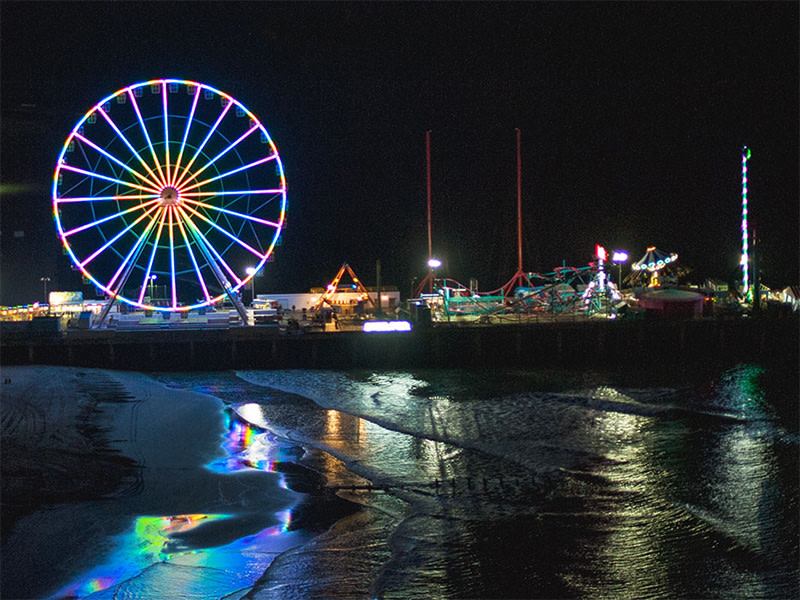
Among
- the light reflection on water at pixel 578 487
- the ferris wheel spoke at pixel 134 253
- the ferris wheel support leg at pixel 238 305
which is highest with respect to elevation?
the ferris wheel spoke at pixel 134 253

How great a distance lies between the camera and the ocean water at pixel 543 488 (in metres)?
10.9

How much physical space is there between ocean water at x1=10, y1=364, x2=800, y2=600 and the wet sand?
11 cm

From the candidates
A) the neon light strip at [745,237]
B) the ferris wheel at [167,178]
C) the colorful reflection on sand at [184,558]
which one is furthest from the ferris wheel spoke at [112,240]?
the neon light strip at [745,237]

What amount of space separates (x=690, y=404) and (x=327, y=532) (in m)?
15.8

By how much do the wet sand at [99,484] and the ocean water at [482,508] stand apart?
11 centimetres

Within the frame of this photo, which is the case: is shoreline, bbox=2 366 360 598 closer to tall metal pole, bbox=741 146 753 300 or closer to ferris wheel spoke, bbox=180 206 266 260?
ferris wheel spoke, bbox=180 206 266 260

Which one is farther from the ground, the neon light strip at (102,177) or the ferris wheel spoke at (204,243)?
the neon light strip at (102,177)

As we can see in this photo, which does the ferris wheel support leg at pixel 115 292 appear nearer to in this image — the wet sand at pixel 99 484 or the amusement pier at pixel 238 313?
the amusement pier at pixel 238 313

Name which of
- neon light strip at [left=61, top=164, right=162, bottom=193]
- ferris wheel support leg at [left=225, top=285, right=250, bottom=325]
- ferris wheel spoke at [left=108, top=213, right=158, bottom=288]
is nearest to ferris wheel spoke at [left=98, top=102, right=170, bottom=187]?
neon light strip at [left=61, top=164, right=162, bottom=193]

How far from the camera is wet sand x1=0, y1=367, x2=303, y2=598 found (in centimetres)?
1092

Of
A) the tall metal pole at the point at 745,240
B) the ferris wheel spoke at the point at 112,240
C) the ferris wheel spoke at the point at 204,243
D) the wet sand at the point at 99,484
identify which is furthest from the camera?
the tall metal pole at the point at 745,240

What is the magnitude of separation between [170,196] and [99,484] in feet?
62.9

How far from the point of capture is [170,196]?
3155 cm

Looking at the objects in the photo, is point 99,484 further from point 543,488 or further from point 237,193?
point 237,193
